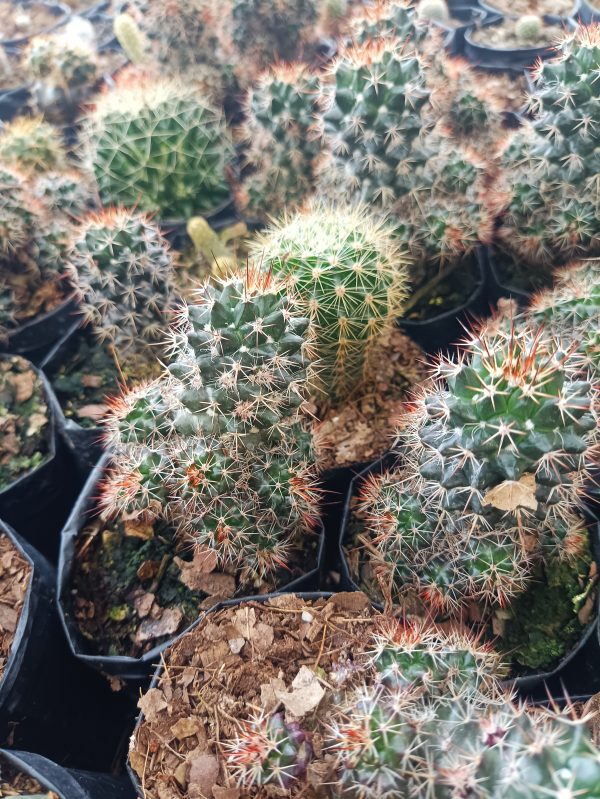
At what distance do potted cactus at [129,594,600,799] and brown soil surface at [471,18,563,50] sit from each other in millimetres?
4341

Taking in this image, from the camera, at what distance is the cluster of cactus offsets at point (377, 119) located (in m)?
2.30

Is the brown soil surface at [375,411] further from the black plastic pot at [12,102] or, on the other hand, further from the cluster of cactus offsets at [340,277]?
the black plastic pot at [12,102]

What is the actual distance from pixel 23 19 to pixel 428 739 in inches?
269

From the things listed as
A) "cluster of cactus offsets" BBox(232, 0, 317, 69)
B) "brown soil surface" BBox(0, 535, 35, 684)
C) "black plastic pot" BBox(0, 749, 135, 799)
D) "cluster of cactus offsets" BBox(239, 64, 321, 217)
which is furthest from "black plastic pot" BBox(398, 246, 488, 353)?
"black plastic pot" BBox(0, 749, 135, 799)

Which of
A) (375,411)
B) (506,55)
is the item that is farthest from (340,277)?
(506,55)

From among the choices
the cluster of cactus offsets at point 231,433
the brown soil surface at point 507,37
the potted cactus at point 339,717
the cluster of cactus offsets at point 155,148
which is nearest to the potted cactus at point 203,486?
the cluster of cactus offsets at point 231,433

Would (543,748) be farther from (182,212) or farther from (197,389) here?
(182,212)

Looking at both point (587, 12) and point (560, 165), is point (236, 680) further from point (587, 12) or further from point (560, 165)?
point (587, 12)

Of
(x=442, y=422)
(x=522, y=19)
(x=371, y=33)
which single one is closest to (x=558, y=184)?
(x=371, y=33)

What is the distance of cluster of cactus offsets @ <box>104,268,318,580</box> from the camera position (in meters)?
1.62

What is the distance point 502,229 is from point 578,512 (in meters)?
1.38

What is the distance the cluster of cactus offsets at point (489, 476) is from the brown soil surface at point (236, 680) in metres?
0.27

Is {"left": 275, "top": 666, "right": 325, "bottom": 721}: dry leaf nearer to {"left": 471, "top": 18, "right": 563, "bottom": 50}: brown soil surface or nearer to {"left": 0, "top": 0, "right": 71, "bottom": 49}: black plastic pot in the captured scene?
{"left": 471, "top": 18, "right": 563, "bottom": 50}: brown soil surface

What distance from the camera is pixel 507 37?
14.7 ft
